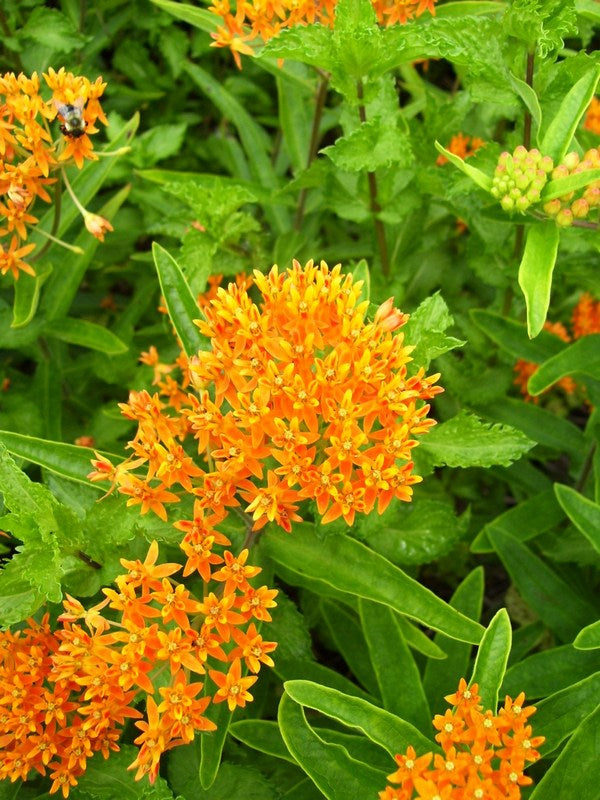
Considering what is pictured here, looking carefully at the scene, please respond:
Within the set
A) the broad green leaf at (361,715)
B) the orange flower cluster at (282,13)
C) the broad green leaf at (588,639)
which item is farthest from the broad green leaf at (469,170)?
the broad green leaf at (361,715)

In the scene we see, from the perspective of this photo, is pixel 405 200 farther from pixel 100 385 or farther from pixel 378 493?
pixel 100 385

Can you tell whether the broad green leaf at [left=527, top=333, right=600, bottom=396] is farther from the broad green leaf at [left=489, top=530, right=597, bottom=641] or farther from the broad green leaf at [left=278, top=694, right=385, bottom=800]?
the broad green leaf at [left=278, top=694, right=385, bottom=800]

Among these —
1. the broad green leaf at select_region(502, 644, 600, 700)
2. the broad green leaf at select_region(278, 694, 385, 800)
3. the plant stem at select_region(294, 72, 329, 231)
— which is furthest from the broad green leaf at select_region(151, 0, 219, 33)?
the broad green leaf at select_region(502, 644, 600, 700)

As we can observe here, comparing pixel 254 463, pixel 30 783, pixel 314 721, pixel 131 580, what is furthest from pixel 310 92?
pixel 30 783

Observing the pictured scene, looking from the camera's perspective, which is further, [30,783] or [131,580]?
[30,783]

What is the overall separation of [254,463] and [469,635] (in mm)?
745

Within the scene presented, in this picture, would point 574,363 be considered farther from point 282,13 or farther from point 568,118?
point 282,13

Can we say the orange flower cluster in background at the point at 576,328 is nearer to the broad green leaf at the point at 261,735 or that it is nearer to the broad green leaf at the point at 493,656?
the broad green leaf at the point at 493,656

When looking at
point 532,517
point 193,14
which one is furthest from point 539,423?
point 193,14

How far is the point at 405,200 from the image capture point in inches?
119

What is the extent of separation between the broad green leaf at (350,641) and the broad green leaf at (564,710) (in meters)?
0.65

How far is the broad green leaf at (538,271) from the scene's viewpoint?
2.09 meters

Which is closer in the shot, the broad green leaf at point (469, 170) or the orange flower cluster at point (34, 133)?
the broad green leaf at point (469, 170)

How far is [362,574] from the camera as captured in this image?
7.35 ft
